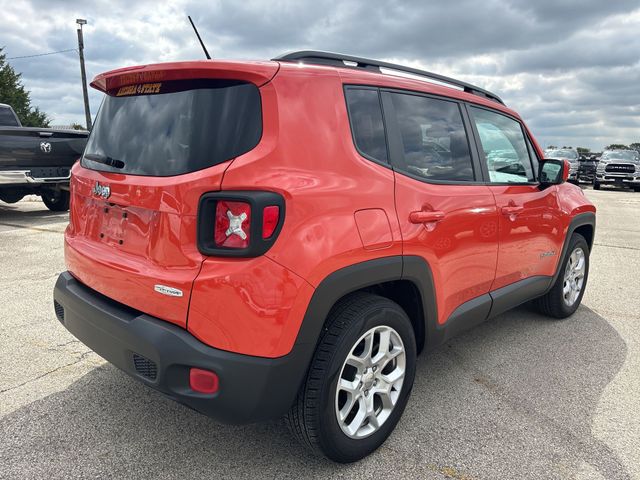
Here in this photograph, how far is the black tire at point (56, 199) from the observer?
10.0 metres

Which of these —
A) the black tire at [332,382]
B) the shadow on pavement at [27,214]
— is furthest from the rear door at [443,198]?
the shadow on pavement at [27,214]

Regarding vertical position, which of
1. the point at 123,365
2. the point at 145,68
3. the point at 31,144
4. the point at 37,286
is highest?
the point at 145,68

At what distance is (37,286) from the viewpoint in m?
4.93

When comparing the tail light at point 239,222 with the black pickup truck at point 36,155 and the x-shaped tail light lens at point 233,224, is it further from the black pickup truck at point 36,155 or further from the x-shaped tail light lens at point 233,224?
the black pickup truck at point 36,155

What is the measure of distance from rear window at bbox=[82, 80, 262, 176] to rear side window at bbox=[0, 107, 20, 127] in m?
9.40

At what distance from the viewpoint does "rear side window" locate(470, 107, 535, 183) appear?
3290 mm

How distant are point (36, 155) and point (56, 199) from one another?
6.40 feet

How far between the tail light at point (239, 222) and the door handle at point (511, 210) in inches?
71.7

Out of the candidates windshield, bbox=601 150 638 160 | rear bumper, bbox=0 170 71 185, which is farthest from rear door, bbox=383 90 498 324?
windshield, bbox=601 150 638 160

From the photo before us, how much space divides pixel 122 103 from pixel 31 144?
7076 millimetres

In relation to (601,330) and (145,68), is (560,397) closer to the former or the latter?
(601,330)

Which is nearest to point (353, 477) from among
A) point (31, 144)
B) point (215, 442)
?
point (215, 442)

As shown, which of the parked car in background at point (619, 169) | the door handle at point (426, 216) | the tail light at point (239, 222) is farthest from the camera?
the parked car in background at point (619, 169)

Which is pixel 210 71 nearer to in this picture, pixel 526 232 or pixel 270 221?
pixel 270 221
